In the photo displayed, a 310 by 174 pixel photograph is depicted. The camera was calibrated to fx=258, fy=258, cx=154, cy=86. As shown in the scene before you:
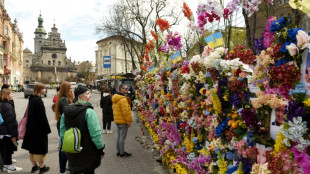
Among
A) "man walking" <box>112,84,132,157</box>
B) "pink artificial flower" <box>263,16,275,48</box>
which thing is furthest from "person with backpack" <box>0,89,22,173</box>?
"pink artificial flower" <box>263,16,275,48</box>

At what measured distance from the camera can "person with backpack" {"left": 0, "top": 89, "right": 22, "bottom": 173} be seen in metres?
5.27

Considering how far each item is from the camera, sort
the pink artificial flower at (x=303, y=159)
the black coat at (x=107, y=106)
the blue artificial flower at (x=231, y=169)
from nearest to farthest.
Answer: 1. the pink artificial flower at (x=303, y=159)
2. the blue artificial flower at (x=231, y=169)
3. the black coat at (x=107, y=106)

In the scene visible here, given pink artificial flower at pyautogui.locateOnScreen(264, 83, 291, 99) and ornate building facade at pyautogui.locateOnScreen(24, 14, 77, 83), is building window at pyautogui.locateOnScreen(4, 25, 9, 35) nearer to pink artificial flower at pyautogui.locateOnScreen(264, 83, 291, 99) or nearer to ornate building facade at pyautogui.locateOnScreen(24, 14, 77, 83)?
ornate building facade at pyautogui.locateOnScreen(24, 14, 77, 83)

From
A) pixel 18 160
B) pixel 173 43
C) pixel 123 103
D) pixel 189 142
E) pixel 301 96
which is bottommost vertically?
pixel 18 160

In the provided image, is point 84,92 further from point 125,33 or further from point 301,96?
point 125,33

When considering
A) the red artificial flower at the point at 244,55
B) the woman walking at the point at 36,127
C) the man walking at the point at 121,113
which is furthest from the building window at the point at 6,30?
the red artificial flower at the point at 244,55

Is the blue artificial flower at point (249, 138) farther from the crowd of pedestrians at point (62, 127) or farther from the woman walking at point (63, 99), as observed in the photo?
the woman walking at point (63, 99)

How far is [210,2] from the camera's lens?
3412 mm

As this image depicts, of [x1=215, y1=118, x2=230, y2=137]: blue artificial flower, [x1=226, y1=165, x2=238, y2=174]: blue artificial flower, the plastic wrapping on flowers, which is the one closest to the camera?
the plastic wrapping on flowers

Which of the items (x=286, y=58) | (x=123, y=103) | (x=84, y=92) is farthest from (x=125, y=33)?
(x=286, y=58)

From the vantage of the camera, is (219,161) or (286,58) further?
(219,161)

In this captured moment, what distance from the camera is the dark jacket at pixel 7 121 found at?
5258 mm

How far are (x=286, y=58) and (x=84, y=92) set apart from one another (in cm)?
296

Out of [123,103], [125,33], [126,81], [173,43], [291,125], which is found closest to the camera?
Answer: [291,125]
